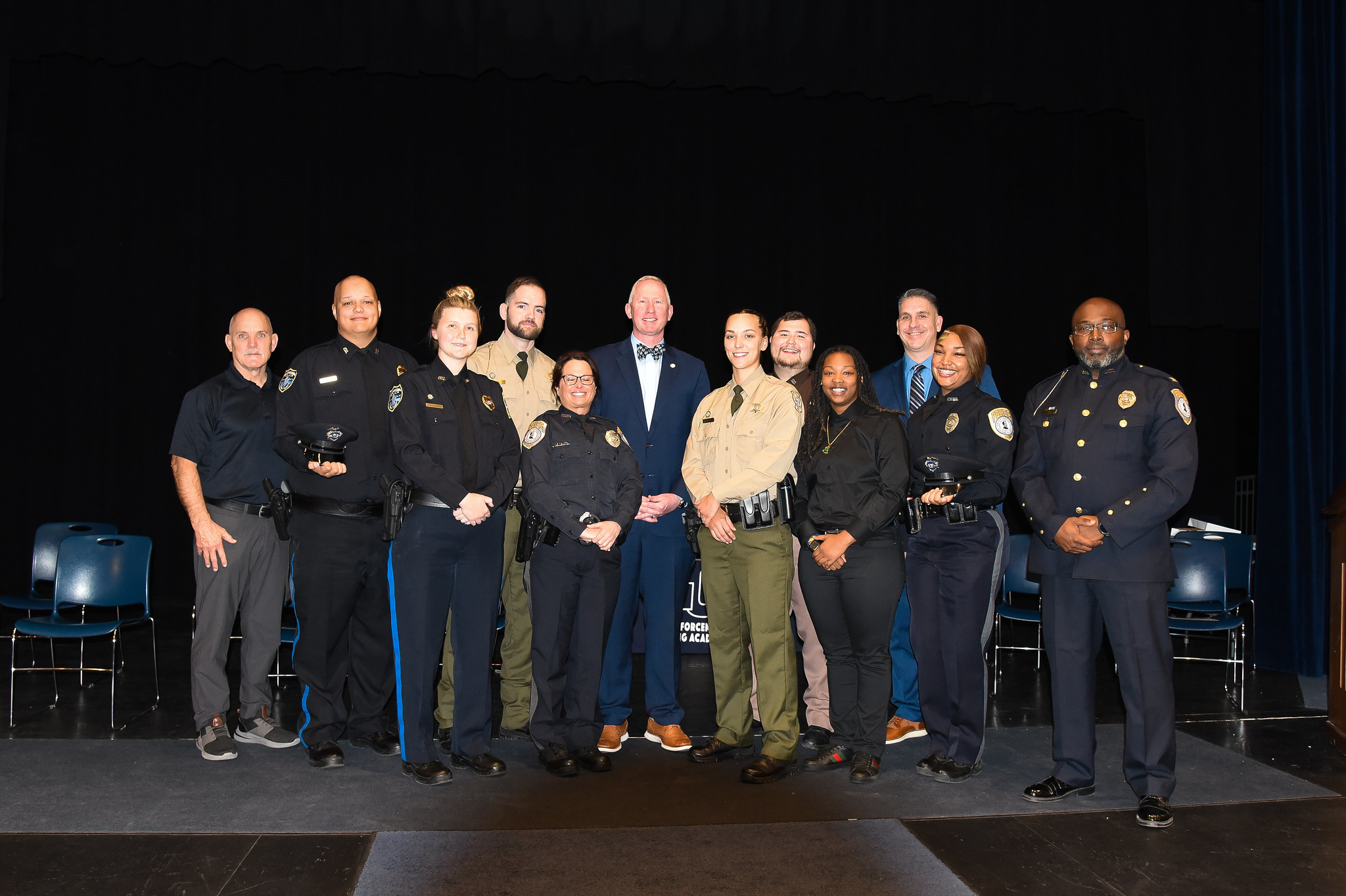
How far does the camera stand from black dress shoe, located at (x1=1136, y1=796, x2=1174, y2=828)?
119 inches

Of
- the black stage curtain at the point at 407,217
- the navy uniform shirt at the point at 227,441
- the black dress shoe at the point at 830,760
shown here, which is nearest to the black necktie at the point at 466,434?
the navy uniform shirt at the point at 227,441

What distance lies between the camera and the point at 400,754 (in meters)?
3.59

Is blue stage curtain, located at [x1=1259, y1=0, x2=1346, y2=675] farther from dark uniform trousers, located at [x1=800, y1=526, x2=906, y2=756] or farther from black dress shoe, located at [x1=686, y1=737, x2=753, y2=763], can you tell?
black dress shoe, located at [x1=686, y1=737, x2=753, y2=763]

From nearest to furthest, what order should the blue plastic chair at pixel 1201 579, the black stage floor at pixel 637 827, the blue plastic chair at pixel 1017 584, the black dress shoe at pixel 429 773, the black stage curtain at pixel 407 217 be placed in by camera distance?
the black stage floor at pixel 637 827
the black dress shoe at pixel 429 773
the blue plastic chair at pixel 1201 579
the blue plastic chair at pixel 1017 584
the black stage curtain at pixel 407 217

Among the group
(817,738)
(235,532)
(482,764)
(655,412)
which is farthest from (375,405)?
(817,738)

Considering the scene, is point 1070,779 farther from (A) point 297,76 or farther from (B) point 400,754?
(A) point 297,76

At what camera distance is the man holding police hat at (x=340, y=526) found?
11.8 ft

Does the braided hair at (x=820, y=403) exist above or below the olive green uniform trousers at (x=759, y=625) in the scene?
above

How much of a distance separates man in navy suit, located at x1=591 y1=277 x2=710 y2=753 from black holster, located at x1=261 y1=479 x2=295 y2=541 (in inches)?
51.1

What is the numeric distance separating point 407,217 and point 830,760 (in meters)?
6.01

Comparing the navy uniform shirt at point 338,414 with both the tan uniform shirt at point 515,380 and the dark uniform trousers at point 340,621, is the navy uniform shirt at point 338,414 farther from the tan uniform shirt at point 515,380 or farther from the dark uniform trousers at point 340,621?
the tan uniform shirt at point 515,380

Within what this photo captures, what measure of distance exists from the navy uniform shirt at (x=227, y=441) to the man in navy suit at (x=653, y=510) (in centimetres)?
140

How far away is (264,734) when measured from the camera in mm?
3824

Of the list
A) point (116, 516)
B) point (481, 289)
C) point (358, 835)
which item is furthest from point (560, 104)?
point (358, 835)
